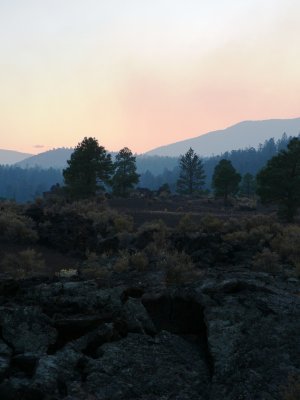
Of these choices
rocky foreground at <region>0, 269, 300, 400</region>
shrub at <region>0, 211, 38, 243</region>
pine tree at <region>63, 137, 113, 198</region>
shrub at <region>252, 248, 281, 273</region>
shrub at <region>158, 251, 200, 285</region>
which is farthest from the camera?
pine tree at <region>63, 137, 113, 198</region>

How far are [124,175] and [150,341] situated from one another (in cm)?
5229

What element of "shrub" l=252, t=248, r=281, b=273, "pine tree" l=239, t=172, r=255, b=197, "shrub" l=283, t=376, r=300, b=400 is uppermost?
"pine tree" l=239, t=172, r=255, b=197

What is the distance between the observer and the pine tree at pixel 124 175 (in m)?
58.9

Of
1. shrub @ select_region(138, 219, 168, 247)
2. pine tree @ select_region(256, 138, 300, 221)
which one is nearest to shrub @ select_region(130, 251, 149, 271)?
shrub @ select_region(138, 219, 168, 247)

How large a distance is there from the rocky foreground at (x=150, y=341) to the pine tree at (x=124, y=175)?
49.1 m

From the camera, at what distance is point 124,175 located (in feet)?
196

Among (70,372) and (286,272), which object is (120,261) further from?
(70,372)

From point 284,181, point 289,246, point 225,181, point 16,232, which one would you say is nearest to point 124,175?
point 225,181

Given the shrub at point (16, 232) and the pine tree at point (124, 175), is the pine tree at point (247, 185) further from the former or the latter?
the shrub at point (16, 232)

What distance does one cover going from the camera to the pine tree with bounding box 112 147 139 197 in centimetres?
5888

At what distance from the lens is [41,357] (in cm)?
685

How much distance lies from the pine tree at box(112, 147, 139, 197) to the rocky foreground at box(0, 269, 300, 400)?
49.1 meters

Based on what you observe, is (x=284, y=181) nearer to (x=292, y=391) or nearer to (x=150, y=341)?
(x=150, y=341)

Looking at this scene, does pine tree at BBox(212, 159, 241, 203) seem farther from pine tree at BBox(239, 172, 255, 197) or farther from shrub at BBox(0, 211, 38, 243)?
shrub at BBox(0, 211, 38, 243)
